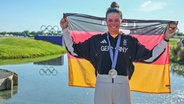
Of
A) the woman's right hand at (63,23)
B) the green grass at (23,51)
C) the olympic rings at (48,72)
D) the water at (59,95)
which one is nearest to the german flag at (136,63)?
the woman's right hand at (63,23)

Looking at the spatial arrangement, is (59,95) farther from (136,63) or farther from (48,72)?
(136,63)

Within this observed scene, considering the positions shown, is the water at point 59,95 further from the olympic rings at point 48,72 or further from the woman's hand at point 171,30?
the woman's hand at point 171,30

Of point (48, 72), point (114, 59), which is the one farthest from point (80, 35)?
point (48, 72)

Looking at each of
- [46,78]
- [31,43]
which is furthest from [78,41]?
[31,43]

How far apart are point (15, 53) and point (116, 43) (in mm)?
45517

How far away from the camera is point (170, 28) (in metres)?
5.31

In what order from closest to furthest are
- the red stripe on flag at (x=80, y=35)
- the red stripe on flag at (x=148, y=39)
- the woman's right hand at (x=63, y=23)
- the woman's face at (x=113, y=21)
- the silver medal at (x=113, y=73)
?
the silver medal at (x=113, y=73), the woman's face at (x=113, y=21), the woman's right hand at (x=63, y=23), the red stripe on flag at (x=148, y=39), the red stripe on flag at (x=80, y=35)

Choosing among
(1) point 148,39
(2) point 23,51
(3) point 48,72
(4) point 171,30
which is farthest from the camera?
(2) point 23,51

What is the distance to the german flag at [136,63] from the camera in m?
5.83

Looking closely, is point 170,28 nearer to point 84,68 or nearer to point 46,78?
point 84,68

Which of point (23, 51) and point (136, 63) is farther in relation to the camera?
point (23, 51)

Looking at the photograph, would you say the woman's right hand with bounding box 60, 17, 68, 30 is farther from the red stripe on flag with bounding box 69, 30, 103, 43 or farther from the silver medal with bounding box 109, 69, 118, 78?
the silver medal with bounding box 109, 69, 118, 78

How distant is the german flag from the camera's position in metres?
5.83

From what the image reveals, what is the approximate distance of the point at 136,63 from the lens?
18.9 feet
